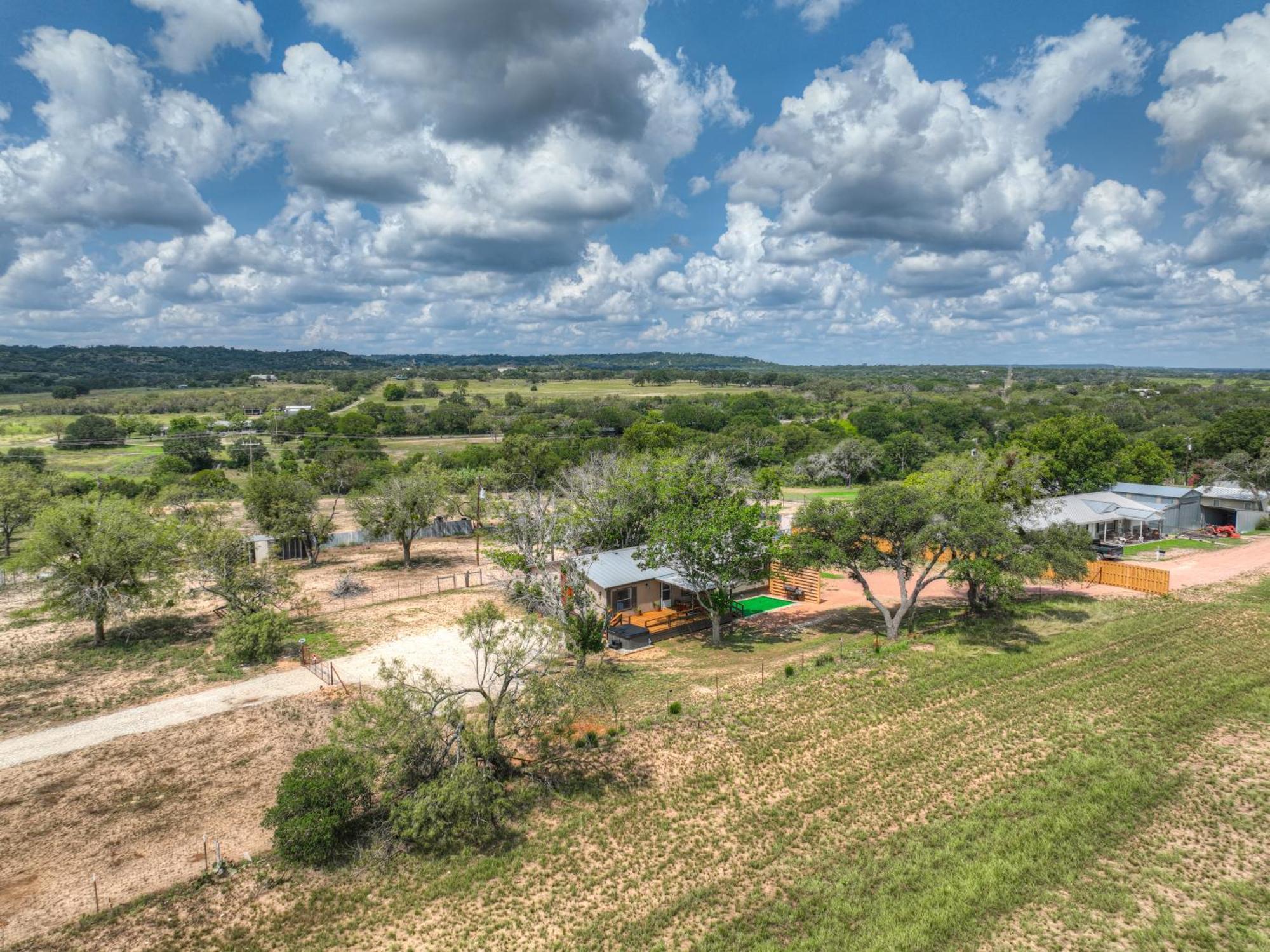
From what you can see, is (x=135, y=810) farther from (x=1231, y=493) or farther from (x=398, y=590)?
(x=1231, y=493)

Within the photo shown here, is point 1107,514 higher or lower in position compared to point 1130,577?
higher

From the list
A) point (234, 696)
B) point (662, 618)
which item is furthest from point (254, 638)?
point (662, 618)

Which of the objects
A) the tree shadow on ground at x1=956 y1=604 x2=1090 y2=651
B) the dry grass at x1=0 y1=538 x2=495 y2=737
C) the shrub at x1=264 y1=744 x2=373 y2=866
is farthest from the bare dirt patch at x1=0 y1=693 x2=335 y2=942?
the tree shadow on ground at x1=956 y1=604 x2=1090 y2=651

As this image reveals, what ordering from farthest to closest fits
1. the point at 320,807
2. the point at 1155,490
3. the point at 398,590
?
1. the point at 1155,490
2. the point at 398,590
3. the point at 320,807

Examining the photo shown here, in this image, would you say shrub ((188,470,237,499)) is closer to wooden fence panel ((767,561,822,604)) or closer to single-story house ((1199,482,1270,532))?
wooden fence panel ((767,561,822,604))

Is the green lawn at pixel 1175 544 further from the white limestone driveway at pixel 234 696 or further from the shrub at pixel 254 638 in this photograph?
the shrub at pixel 254 638

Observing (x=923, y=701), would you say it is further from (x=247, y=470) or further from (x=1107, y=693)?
(x=247, y=470)

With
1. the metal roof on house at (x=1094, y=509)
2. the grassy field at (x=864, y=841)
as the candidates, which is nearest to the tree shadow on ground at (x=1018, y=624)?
the grassy field at (x=864, y=841)

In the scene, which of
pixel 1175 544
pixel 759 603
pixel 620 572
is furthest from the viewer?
pixel 1175 544
